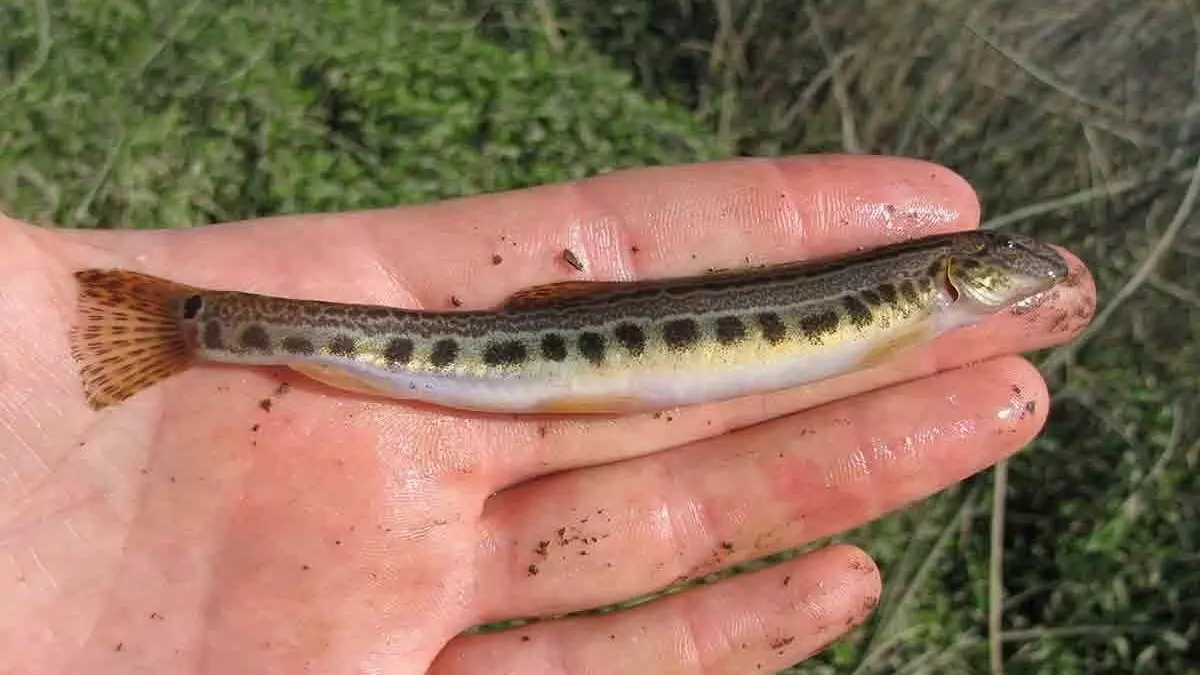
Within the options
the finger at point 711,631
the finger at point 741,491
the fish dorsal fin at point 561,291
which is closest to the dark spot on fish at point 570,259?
the fish dorsal fin at point 561,291

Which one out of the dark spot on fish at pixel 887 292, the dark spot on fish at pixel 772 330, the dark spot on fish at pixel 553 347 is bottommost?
the dark spot on fish at pixel 553 347

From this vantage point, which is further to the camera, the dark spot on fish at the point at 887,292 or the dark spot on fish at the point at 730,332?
the dark spot on fish at the point at 887,292

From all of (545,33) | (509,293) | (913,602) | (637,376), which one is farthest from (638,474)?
(545,33)

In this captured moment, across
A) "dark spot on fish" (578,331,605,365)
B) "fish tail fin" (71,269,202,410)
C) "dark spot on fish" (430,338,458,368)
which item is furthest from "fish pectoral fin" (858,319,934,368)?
"fish tail fin" (71,269,202,410)

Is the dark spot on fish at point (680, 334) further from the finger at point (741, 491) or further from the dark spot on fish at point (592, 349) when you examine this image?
the finger at point (741, 491)

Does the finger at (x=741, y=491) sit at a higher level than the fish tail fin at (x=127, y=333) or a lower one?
lower

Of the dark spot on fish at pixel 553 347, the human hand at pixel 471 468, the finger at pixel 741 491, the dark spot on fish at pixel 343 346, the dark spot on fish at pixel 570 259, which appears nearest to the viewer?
the human hand at pixel 471 468
